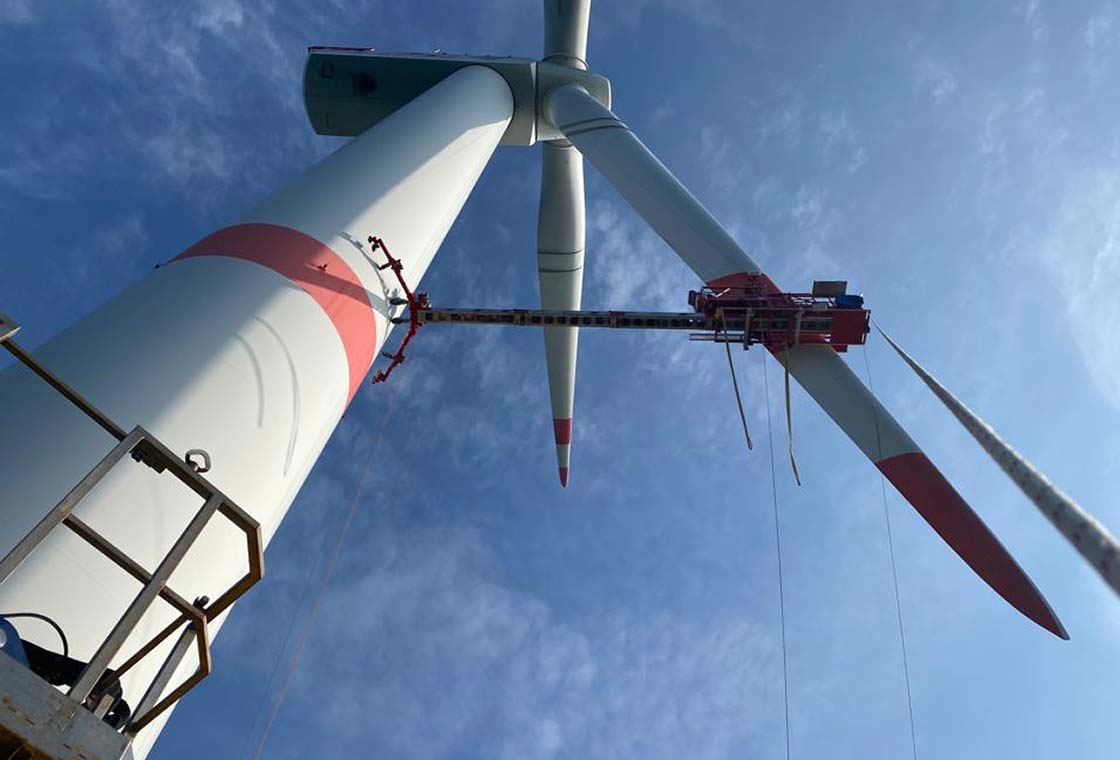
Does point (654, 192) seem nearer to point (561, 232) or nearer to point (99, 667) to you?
point (561, 232)

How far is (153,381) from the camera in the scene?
206 inches

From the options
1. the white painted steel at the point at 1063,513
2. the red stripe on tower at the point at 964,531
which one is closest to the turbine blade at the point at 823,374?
the red stripe on tower at the point at 964,531

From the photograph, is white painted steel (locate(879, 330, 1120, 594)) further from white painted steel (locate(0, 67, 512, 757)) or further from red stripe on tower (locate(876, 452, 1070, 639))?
red stripe on tower (locate(876, 452, 1070, 639))

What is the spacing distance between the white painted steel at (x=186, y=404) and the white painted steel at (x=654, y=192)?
4.74 metres

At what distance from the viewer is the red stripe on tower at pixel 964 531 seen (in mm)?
8258

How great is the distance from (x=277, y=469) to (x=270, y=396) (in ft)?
1.92

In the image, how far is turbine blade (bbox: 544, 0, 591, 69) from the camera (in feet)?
57.4

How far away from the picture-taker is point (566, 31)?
17734mm

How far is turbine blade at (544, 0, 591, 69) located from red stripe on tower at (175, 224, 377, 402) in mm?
11759

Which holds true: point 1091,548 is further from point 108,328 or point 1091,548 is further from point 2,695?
point 108,328

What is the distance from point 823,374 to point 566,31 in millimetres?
11542

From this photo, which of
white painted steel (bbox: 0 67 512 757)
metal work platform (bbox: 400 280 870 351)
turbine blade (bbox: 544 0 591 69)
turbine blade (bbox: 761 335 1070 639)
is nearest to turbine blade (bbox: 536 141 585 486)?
turbine blade (bbox: 544 0 591 69)

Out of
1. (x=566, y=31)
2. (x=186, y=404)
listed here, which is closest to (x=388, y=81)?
(x=566, y=31)

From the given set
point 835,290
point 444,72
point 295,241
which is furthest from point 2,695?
point 444,72
